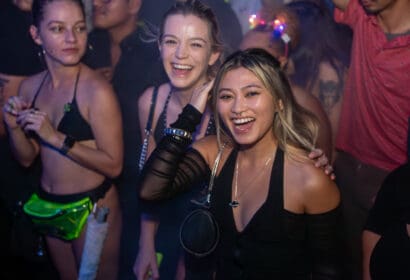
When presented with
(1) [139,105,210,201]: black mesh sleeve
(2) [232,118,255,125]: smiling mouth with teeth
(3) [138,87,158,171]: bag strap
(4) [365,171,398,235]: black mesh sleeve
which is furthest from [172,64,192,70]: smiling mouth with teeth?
(4) [365,171,398,235]: black mesh sleeve

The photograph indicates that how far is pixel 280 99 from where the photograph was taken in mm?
1969

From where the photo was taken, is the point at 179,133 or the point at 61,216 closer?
the point at 179,133

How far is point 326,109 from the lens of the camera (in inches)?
123

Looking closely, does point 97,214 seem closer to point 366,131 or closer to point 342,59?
point 366,131

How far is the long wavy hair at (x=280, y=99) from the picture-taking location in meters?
1.92

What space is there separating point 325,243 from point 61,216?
167 centimetres

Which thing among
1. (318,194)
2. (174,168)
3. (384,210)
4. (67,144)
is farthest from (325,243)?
(67,144)

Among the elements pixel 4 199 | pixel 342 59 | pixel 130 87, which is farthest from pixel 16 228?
pixel 342 59

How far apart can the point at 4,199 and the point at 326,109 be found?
2765 mm

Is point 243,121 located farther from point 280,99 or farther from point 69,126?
point 69,126

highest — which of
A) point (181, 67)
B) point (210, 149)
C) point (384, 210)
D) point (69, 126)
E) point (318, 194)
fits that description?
point (181, 67)

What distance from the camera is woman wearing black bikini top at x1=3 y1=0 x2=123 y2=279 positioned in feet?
Result: 8.44

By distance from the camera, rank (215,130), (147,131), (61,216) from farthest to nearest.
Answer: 1. (147,131)
2. (61,216)
3. (215,130)

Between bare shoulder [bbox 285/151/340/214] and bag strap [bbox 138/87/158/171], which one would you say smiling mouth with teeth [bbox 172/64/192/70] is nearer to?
bag strap [bbox 138/87/158/171]
